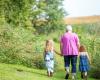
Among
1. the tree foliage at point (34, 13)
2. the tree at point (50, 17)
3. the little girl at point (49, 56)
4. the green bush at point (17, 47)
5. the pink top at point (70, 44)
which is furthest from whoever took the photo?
the tree at point (50, 17)

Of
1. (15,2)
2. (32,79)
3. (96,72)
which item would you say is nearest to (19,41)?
(96,72)

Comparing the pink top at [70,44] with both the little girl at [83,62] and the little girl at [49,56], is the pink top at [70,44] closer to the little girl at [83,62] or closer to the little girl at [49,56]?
the little girl at [49,56]

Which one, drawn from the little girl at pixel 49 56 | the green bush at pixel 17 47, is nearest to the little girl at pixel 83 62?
the little girl at pixel 49 56

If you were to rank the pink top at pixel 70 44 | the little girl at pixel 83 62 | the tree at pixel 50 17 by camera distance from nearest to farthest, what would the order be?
1. the pink top at pixel 70 44
2. the little girl at pixel 83 62
3. the tree at pixel 50 17

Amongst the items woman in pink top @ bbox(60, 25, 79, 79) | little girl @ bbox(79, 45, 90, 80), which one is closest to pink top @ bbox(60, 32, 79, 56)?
woman in pink top @ bbox(60, 25, 79, 79)

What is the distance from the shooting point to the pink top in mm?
19172

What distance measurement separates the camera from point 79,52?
20922 mm

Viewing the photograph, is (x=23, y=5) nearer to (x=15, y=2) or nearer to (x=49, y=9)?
(x=15, y=2)

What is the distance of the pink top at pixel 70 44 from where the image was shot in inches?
755

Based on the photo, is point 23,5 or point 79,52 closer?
point 79,52

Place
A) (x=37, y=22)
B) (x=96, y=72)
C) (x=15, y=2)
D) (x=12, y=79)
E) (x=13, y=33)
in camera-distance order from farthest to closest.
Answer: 1. (x=37, y=22)
2. (x=15, y=2)
3. (x=13, y=33)
4. (x=96, y=72)
5. (x=12, y=79)

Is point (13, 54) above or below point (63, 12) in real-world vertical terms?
below

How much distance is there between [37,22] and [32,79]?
44.7 m

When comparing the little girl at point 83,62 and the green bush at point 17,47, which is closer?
the little girl at point 83,62
